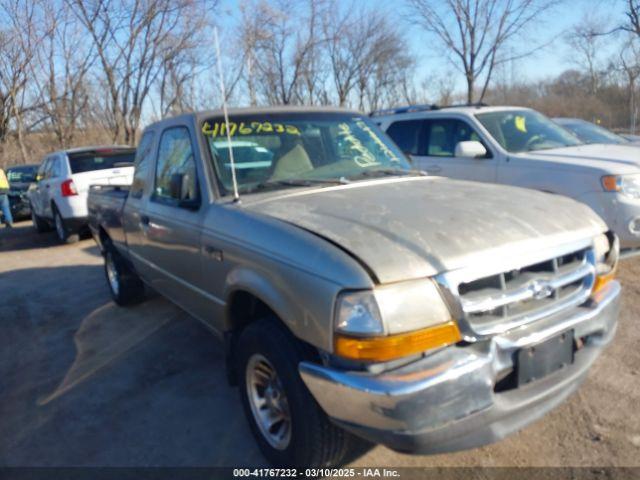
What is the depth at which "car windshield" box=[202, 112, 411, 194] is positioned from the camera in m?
3.33

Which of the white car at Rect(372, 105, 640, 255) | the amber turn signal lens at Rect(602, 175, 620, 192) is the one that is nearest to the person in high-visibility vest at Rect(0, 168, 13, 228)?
the white car at Rect(372, 105, 640, 255)

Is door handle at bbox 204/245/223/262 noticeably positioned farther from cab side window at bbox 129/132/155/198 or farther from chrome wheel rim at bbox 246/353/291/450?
cab side window at bbox 129/132/155/198

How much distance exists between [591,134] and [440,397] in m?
8.53

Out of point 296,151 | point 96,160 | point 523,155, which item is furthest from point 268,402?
point 96,160

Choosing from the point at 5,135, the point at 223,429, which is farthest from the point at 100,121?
the point at 223,429

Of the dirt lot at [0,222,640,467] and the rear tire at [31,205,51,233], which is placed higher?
the rear tire at [31,205,51,233]

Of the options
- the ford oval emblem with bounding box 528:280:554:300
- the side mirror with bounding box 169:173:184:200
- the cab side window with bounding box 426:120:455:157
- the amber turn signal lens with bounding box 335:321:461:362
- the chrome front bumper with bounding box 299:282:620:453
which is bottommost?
the chrome front bumper with bounding box 299:282:620:453

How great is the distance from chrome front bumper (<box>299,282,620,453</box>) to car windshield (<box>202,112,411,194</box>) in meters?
1.56

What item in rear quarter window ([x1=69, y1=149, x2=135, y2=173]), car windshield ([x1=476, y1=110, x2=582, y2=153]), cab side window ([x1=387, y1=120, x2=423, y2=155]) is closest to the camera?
car windshield ([x1=476, y1=110, x2=582, y2=153])

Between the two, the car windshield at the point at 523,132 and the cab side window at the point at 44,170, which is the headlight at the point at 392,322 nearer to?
the car windshield at the point at 523,132

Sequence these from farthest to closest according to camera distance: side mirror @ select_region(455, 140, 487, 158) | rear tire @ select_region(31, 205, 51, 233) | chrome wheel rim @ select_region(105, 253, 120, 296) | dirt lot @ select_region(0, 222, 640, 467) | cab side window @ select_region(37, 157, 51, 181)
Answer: rear tire @ select_region(31, 205, 51, 233)
cab side window @ select_region(37, 157, 51, 181)
side mirror @ select_region(455, 140, 487, 158)
chrome wheel rim @ select_region(105, 253, 120, 296)
dirt lot @ select_region(0, 222, 640, 467)

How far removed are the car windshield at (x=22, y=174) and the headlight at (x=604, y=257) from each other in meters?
15.8

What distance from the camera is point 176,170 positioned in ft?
12.2

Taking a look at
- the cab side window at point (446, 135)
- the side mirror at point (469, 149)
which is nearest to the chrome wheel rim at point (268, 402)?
the side mirror at point (469, 149)
